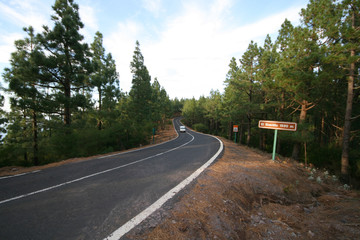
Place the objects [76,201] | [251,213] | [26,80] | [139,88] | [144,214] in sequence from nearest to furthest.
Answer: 1. [144,214]
2. [251,213]
3. [76,201]
4. [26,80]
5. [139,88]

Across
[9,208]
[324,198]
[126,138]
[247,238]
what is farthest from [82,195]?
[126,138]

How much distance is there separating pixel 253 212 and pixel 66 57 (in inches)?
569

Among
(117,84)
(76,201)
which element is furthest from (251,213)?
(117,84)

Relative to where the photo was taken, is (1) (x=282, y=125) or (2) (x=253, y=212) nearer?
(2) (x=253, y=212)

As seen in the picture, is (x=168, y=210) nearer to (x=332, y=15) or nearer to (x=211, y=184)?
(x=211, y=184)

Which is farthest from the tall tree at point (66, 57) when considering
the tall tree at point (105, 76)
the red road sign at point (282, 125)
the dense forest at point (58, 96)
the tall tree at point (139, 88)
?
the red road sign at point (282, 125)

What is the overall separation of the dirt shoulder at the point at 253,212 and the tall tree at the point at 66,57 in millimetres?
11862

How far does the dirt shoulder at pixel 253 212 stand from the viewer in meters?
2.40

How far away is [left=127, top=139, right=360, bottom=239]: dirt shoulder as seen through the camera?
240 centimetres

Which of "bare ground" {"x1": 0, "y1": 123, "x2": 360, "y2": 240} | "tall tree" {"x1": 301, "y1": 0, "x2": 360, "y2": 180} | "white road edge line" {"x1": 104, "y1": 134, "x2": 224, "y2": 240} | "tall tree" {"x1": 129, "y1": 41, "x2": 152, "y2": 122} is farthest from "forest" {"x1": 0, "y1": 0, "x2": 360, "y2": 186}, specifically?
"white road edge line" {"x1": 104, "y1": 134, "x2": 224, "y2": 240}

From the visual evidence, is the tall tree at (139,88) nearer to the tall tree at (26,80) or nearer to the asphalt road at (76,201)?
the tall tree at (26,80)

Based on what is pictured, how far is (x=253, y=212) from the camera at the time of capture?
3.28m

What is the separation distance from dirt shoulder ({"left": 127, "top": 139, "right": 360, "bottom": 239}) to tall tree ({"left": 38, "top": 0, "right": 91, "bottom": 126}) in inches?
467

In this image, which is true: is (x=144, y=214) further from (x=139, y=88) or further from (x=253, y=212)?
(x=139, y=88)
